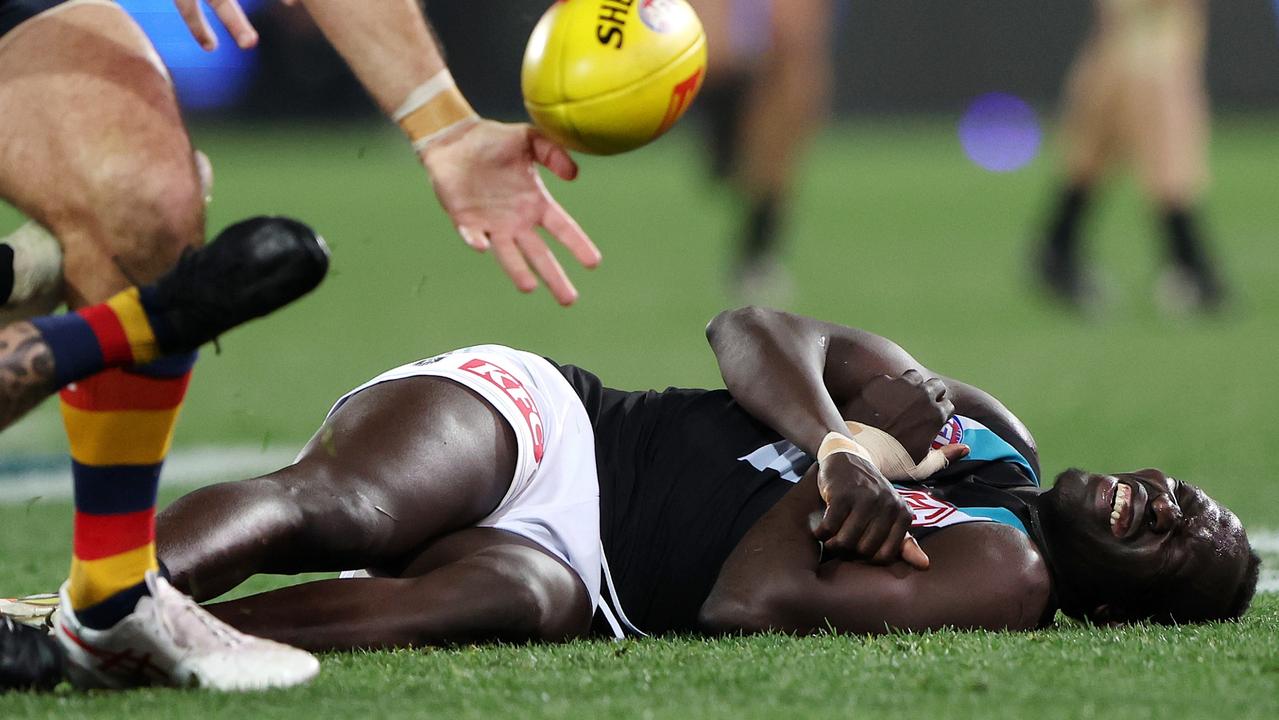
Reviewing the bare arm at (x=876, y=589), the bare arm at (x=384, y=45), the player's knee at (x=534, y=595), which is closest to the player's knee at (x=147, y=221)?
the bare arm at (x=384, y=45)

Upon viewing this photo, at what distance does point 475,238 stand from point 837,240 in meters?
10.1

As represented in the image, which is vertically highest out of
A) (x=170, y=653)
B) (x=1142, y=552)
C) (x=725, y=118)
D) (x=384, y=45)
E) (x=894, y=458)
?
(x=384, y=45)

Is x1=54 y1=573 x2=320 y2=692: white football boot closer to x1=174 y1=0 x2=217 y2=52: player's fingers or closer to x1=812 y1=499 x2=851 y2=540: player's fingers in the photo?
x1=812 y1=499 x2=851 y2=540: player's fingers

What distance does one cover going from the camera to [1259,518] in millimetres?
4523

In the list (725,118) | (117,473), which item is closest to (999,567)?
(117,473)

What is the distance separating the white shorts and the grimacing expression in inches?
34.1

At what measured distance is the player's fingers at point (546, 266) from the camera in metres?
2.83

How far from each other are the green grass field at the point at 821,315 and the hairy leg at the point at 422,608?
0.19 ft

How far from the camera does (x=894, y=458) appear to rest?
343 centimetres

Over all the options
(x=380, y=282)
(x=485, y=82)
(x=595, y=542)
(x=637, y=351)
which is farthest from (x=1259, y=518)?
(x=485, y=82)

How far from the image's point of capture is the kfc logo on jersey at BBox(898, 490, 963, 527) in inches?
129

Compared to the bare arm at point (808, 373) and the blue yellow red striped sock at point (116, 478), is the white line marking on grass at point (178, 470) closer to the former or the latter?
the bare arm at point (808, 373)

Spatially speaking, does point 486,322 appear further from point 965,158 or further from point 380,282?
point 965,158

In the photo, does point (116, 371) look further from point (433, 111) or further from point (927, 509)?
point (927, 509)
